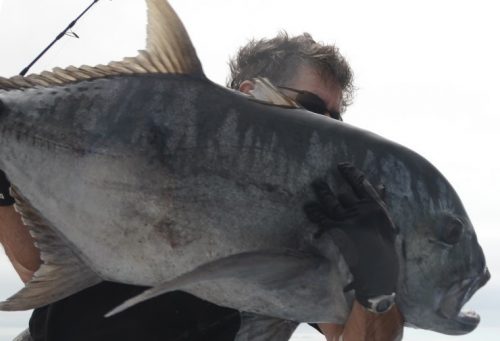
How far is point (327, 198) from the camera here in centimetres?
275

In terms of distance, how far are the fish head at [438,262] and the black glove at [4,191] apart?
1.87 metres

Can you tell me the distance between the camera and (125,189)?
274 centimetres

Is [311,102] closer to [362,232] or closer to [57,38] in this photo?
[362,232]

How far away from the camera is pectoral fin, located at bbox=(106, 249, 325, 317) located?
→ 244 centimetres

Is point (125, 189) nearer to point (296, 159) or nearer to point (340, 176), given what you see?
point (296, 159)

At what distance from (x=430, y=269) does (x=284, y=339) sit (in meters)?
0.72

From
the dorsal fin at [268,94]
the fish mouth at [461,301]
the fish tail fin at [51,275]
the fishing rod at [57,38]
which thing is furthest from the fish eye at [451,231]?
the fishing rod at [57,38]

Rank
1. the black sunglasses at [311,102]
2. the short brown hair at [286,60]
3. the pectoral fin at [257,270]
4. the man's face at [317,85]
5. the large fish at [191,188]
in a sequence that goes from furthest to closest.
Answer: the short brown hair at [286,60] → the man's face at [317,85] → the black sunglasses at [311,102] → the large fish at [191,188] → the pectoral fin at [257,270]

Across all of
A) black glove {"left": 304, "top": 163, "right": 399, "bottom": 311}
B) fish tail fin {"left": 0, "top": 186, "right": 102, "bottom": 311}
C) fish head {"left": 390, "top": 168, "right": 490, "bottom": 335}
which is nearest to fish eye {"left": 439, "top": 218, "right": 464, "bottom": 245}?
fish head {"left": 390, "top": 168, "right": 490, "bottom": 335}

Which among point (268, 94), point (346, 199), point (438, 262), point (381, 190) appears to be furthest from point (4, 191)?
point (438, 262)

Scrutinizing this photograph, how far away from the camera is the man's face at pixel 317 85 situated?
448 centimetres

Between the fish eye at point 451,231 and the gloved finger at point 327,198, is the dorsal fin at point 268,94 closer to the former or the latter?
the gloved finger at point 327,198

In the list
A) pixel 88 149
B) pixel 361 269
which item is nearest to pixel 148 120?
pixel 88 149

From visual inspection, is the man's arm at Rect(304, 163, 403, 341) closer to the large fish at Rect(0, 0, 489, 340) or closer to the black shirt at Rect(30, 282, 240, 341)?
the large fish at Rect(0, 0, 489, 340)
